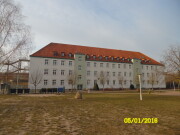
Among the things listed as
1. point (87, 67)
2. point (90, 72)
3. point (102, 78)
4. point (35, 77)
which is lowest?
point (102, 78)

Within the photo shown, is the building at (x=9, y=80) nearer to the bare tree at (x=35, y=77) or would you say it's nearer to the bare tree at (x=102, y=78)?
the bare tree at (x=35, y=77)

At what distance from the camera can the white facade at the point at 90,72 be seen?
1518 inches

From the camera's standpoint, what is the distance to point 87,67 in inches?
1743

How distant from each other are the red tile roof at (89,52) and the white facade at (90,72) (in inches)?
60.3

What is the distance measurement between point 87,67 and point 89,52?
20.4 ft

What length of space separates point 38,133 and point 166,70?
78.2 ft

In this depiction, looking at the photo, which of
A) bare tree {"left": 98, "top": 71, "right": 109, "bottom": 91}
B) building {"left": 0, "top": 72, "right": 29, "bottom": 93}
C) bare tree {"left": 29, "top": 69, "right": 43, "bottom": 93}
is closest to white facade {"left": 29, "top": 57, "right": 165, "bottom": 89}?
bare tree {"left": 29, "top": 69, "right": 43, "bottom": 93}

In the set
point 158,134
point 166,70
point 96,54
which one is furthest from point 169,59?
point 96,54

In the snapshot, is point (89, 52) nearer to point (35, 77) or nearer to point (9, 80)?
point (35, 77)

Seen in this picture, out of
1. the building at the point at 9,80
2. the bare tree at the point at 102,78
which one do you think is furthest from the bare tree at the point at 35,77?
the bare tree at the point at 102,78

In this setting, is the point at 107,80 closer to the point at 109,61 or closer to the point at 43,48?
the point at 109,61

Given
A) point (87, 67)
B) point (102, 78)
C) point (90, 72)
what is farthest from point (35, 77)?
point (102, 78)

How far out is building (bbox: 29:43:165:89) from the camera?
3897 centimetres

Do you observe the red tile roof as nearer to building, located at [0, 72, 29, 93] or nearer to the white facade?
the white facade
